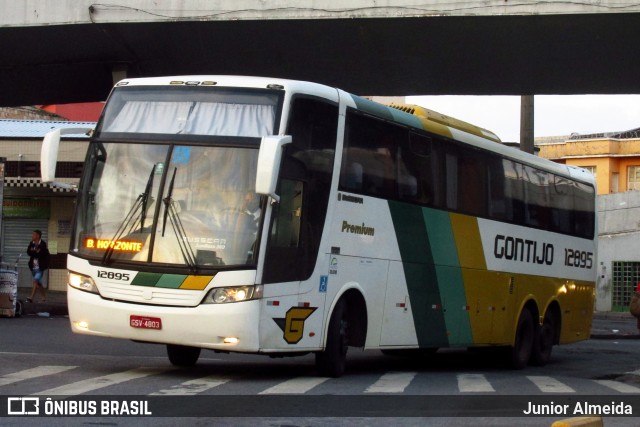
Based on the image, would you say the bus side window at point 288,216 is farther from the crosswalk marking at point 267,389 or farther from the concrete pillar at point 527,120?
the concrete pillar at point 527,120

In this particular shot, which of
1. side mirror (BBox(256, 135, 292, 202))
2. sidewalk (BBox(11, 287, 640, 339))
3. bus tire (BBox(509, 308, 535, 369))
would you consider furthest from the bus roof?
sidewalk (BBox(11, 287, 640, 339))

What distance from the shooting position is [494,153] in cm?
1858

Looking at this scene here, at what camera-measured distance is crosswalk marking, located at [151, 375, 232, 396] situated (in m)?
11.2

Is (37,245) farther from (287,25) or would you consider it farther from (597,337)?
(597,337)

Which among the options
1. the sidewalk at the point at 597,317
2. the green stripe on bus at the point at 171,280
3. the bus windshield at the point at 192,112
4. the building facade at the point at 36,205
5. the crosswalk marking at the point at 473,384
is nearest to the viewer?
the green stripe on bus at the point at 171,280

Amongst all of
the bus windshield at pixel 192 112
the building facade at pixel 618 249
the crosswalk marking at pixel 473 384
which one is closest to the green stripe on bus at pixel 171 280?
the bus windshield at pixel 192 112

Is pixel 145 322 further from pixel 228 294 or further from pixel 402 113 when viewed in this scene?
pixel 402 113

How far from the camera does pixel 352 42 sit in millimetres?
21531

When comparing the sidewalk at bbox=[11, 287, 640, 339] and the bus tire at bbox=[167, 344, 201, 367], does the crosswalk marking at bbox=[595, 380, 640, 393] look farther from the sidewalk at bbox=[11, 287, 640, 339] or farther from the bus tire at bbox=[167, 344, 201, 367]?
the sidewalk at bbox=[11, 287, 640, 339]

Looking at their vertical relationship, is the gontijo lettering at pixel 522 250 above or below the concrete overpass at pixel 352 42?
below

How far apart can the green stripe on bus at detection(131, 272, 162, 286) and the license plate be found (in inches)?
14.1

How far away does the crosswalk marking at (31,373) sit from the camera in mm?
11875

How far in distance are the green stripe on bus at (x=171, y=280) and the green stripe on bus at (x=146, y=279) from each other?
2.5 inches

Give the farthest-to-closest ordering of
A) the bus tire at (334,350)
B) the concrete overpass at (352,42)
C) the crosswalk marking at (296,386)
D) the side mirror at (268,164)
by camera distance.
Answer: the concrete overpass at (352,42) < the bus tire at (334,350) < the crosswalk marking at (296,386) < the side mirror at (268,164)
